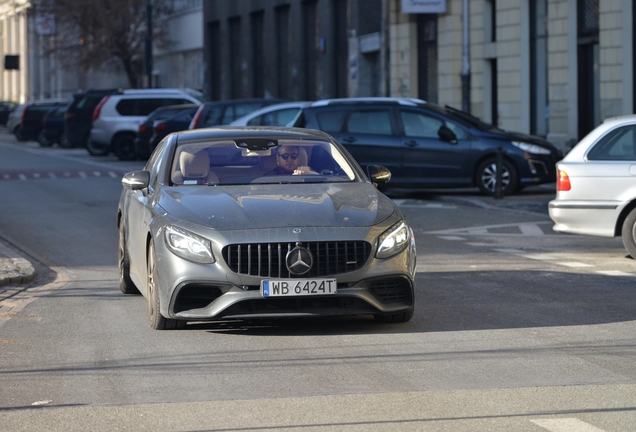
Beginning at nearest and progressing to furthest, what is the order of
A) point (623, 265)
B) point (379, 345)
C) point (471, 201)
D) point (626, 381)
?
point (626, 381) → point (379, 345) → point (623, 265) → point (471, 201)

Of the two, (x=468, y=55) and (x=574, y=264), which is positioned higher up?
(x=468, y=55)

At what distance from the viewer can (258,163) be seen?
9.55 m

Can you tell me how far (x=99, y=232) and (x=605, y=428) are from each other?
36.8 ft

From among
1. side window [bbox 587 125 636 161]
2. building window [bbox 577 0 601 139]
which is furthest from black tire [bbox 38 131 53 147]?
side window [bbox 587 125 636 161]

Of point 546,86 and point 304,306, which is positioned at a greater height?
point 546,86

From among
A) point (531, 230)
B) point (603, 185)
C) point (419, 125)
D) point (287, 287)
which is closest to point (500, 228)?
point (531, 230)

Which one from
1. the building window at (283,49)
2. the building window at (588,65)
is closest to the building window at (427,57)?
the building window at (588,65)

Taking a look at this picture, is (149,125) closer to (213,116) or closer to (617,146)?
(213,116)

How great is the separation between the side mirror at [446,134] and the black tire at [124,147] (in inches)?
686

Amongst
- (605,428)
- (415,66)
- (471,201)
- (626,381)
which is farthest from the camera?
(415,66)

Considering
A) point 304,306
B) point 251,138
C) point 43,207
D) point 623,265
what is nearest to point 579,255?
point 623,265

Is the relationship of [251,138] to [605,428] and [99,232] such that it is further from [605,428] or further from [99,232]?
[99,232]

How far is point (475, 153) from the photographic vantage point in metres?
20.8

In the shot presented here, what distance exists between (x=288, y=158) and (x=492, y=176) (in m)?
11.7
